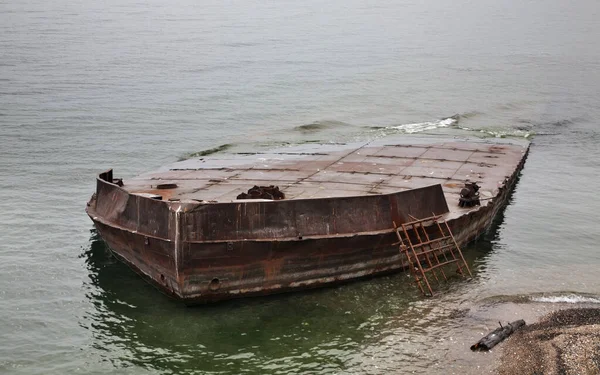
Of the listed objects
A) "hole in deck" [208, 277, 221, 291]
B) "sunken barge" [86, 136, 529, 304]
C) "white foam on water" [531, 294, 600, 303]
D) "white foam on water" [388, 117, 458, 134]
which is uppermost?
"white foam on water" [388, 117, 458, 134]

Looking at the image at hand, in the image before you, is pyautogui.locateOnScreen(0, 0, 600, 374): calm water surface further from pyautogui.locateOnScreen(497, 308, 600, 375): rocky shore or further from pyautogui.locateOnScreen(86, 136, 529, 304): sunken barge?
pyautogui.locateOnScreen(497, 308, 600, 375): rocky shore

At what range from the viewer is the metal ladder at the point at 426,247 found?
17031mm

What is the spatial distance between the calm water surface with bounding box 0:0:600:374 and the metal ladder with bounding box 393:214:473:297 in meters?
0.51

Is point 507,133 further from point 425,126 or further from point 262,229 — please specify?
point 262,229

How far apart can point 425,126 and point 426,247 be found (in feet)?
77.0

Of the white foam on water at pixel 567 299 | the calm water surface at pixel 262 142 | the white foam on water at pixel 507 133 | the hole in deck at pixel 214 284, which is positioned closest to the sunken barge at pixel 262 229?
the hole in deck at pixel 214 284

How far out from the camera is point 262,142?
1420 inches

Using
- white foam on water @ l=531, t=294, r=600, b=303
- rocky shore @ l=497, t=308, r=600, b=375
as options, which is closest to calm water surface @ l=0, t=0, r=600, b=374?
white foam on water @ l=531, t=294, r=600, b=303

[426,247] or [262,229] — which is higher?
[262,229]

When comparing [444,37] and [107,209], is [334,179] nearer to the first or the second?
[107,209]

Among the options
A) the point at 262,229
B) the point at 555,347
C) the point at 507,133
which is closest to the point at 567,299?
the point at 555,347

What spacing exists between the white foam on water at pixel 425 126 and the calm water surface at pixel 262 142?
231mm

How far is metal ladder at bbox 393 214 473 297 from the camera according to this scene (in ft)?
55.9

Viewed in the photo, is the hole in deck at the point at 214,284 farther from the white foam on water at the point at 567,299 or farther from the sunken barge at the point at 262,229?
the white foam on water at the point at 567,299
